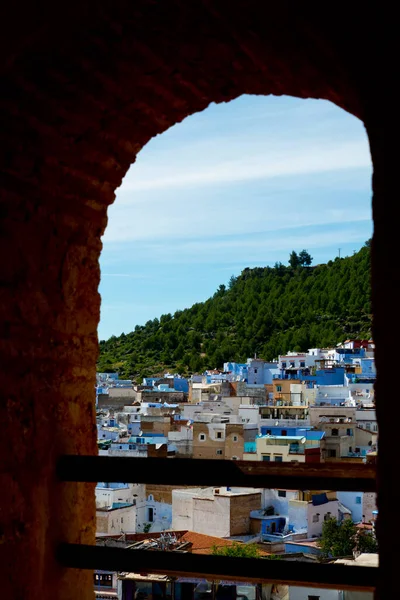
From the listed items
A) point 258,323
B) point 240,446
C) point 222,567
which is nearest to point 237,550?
point 240,446

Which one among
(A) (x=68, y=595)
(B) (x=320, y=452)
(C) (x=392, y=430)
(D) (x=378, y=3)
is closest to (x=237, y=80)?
(D) (x=378, y=3)

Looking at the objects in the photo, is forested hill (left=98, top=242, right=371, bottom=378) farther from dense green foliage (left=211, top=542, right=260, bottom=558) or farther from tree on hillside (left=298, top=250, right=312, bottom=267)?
dense green foliage (left=211, top=542, right=260, bottom=558)

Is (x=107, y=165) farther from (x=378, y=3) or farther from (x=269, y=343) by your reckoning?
(x=269, y=343)

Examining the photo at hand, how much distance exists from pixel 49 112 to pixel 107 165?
0.80 feet

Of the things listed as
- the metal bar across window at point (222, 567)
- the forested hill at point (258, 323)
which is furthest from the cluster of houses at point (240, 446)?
the forested hill at point (258, 323)

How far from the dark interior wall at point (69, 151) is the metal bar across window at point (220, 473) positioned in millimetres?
86

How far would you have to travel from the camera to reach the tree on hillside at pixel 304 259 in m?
55.3

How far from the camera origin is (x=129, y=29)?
1.72 meters

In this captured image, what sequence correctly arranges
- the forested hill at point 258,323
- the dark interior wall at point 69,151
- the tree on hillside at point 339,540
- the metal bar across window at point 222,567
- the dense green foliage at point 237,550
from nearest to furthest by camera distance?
the metal bar across window at point 222,567, the dark interior wall at point 69,151, the dense green foliage at point 237,550, the tree on hillside at point 339,540, the forested hill at point 258,323

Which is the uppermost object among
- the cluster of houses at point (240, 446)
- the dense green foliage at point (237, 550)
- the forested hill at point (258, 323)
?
the forested hill at point (258, 323)

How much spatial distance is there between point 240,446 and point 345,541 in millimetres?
9876

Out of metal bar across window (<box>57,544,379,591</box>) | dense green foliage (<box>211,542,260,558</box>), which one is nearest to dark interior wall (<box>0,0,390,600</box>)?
metal bar across window (<box>57,544,379,591</box>)

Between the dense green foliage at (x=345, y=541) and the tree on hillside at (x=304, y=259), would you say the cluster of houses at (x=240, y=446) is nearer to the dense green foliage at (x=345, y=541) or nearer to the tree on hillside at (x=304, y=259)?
the dense green foliage at (x=345, y=541)

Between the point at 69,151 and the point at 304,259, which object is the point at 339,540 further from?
the point at 304,259
